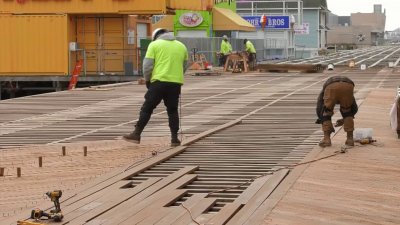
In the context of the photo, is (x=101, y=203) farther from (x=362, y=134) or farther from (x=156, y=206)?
(x=362, y=134)

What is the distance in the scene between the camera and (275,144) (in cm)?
1248

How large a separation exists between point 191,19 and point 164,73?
44.9 meters

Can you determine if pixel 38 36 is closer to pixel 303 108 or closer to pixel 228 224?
pixel 303 108

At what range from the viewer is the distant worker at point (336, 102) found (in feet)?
37.6

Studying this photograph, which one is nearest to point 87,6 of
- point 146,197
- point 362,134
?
point 362,134

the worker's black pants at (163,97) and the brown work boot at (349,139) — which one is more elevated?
the worker's black pants at (163,97)

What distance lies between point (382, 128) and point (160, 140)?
3841 millimetres

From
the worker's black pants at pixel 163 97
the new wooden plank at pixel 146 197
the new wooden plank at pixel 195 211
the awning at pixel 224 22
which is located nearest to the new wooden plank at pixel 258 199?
the new wooden plank at pixel 195 211

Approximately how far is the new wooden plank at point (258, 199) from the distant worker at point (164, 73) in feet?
9.10

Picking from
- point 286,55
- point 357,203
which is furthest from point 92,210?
point 286,55

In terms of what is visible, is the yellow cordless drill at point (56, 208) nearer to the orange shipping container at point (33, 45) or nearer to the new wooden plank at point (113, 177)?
the new wooden plank at point (113, 177)

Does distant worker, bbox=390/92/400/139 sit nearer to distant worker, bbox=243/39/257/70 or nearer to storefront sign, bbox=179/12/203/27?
distant worker, bbox=243/39/257/70

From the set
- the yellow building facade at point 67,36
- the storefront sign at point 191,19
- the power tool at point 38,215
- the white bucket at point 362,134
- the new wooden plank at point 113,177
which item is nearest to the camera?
the power tool at point 38,215

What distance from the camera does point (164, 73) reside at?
38.9 feet
